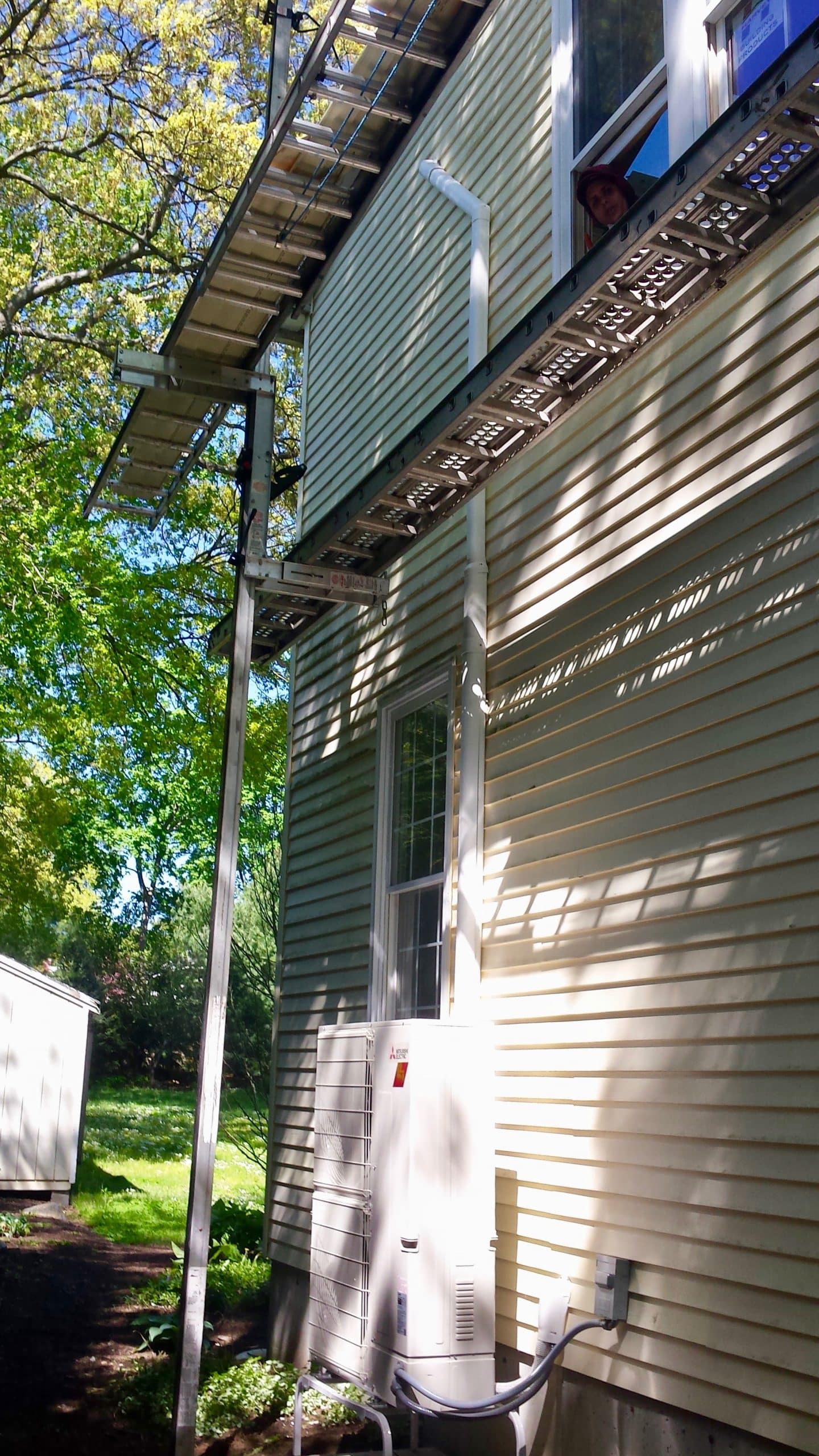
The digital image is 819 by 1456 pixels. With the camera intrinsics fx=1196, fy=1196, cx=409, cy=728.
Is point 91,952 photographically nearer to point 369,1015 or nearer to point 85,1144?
point 85,1144

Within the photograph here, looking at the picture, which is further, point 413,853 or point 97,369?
point 97,369

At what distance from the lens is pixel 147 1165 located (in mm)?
19719

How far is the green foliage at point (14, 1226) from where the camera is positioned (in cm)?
1177

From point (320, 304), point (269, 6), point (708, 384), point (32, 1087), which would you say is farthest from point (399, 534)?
point (32, 1087)

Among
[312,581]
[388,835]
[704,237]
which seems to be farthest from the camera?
[388,835]

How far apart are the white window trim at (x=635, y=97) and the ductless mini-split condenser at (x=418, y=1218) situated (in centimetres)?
381

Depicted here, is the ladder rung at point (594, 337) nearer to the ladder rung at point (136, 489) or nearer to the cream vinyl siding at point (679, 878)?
the cream vinyl siding at point (679, 878)

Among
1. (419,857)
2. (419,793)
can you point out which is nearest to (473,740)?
(419,793)

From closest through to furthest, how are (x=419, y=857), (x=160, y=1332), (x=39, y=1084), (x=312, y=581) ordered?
1. (x=312, y=581)
2. (x=419, y=857)
3. (x=160, y=1332)
4. (x=39, y=1084)

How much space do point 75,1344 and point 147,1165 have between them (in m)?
11.9

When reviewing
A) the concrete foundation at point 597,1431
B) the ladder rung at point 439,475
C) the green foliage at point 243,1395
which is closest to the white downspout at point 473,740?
the ladder rung at point 439,475

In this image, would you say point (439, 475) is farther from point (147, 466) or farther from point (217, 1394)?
point (217, 1394)

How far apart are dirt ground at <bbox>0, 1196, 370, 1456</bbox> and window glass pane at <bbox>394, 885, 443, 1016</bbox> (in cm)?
233

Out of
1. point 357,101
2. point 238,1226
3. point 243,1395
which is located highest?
point 357,101
